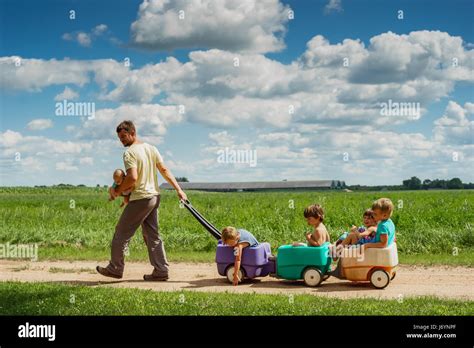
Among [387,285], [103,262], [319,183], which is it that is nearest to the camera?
[387,285]

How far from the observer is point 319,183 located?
7775cm

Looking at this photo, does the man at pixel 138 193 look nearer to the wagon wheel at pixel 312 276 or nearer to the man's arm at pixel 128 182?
the man's arm at pixel 128 182

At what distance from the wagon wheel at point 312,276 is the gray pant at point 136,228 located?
232cm

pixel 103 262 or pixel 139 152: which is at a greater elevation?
pixel 139 152

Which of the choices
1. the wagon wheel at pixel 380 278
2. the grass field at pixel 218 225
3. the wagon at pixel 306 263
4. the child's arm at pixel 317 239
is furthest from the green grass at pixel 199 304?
the grass field at pixel 218 225

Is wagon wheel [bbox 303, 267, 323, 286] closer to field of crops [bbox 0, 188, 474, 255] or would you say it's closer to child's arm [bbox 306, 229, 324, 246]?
child's arm [bbox 306, 229, 324, 246]

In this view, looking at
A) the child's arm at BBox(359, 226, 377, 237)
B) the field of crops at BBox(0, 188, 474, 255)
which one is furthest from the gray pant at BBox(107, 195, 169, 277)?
the field of crops at BBox(0, 188, 474, 255)

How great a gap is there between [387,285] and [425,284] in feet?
2.25

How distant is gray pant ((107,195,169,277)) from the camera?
9.99m

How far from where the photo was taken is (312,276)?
32.1 feet

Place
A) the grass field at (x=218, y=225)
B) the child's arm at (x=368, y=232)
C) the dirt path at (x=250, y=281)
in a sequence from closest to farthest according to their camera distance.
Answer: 1. the dirt path at (x=250, y=281)
2. the child's arm at (x=368, y=232)
3. the grass field at (x=218, y=225)

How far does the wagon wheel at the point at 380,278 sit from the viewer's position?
31.3ft

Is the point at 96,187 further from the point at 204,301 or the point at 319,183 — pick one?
the point at 204,301
